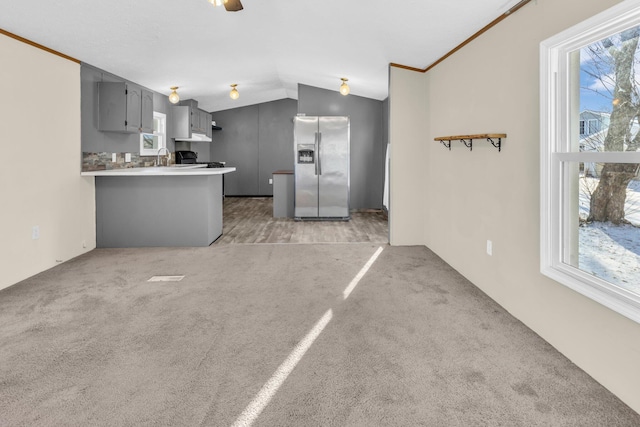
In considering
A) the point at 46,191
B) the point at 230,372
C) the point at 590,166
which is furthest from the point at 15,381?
the point at 590,166

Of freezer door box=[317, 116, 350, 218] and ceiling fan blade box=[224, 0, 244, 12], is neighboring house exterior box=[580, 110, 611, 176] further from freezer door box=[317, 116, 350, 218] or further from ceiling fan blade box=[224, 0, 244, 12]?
freezer door box=[317, 116, 350, 218]

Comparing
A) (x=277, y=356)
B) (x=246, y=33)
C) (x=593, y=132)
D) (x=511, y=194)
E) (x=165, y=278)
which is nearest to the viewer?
(x=593, y=132)

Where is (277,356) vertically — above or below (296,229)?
below

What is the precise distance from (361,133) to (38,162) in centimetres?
557

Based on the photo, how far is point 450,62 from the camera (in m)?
4.09

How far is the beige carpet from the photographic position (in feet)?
5.72

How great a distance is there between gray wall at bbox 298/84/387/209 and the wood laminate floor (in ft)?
1.35

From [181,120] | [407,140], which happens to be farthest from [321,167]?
[181,120]

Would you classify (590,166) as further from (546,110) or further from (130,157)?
(130,157)

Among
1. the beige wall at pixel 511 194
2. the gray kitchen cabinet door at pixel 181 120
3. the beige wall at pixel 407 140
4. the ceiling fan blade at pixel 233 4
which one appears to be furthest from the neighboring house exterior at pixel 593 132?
the gray kitchen cabinet door at pixel 181 120

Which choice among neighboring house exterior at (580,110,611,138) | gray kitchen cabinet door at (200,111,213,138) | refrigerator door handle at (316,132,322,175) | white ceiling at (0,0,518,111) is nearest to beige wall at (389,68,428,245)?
white ceiling at (0,0,518,111)

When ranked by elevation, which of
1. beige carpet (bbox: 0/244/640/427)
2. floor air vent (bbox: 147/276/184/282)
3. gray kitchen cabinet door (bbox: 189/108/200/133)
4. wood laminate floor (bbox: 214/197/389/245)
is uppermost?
gray kitchen cabinet door (bbox: 189/108/200/133)

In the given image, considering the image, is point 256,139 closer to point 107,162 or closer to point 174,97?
point 174,97

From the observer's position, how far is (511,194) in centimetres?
286
